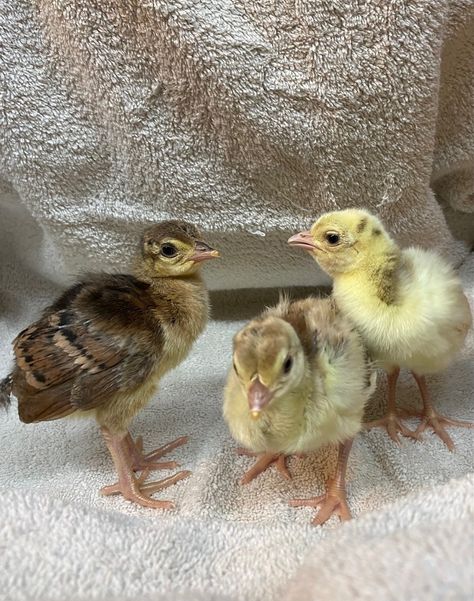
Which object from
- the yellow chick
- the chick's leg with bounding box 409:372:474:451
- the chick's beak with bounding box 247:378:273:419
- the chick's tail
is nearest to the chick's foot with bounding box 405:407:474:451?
the chick's leg with bounding box 409:372:474:451

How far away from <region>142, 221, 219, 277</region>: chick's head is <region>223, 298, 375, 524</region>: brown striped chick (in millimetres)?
174

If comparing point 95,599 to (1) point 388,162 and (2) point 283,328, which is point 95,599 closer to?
(2) point 283,328

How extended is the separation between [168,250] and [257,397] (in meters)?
0.37

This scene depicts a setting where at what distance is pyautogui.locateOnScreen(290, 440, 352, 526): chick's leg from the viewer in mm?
893

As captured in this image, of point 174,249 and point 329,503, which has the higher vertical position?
point 174,249

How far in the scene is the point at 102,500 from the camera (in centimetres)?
99

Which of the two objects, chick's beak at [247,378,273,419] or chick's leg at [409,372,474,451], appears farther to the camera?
chick's leg at [409,372,474,451]

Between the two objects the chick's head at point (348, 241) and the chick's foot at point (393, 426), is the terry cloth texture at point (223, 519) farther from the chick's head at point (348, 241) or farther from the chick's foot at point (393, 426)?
the chick's head at point (348, 241)

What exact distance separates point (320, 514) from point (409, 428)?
0.92ft

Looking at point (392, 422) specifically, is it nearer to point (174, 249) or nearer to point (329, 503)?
point (329, 503)

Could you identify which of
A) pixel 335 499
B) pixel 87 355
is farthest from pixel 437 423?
pixel 87 355

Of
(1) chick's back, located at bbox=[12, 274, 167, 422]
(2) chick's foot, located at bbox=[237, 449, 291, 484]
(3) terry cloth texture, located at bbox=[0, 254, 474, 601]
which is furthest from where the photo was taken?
(2) chick's foot, located at bbox=[237, 449, 291, 484]

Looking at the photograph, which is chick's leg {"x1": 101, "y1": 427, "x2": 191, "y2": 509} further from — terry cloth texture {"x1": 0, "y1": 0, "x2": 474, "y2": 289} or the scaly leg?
terry cloth texture {"x1": 0, "y1": 0, "x2": 474, "y2": 289}

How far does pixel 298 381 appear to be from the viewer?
2.41 ft
